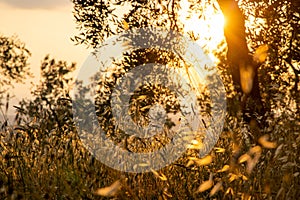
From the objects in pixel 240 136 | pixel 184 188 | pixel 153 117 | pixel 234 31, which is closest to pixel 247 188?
pixel 184 188

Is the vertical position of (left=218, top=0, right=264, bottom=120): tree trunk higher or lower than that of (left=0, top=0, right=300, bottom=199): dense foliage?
higher

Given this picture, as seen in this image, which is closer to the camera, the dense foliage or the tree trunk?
the dense foliage

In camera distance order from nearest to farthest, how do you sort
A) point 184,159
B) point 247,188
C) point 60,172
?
point 247,188, point 60,172, point 184,159

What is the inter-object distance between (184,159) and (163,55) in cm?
844

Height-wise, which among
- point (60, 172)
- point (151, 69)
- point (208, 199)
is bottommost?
point (208, 199)

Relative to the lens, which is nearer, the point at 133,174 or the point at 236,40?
the point at 133,174

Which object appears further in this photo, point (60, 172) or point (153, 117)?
point (153, 117)

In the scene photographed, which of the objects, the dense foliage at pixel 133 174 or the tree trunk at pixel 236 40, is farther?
the tree trunk at pixel 236 40

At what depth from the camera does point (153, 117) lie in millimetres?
8203

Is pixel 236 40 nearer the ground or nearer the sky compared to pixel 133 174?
nearer the sky

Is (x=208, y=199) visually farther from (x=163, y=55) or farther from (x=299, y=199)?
(x=163, y=55)

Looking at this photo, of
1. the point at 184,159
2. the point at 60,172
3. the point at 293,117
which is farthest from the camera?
the point at 293,117

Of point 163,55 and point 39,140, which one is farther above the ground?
point 163,55

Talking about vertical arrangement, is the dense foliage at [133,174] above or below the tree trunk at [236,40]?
below
